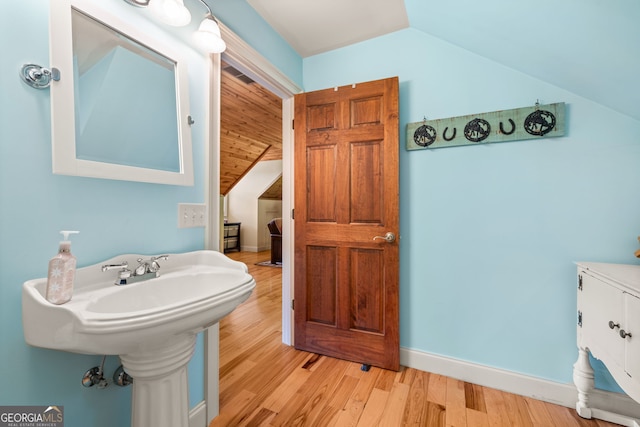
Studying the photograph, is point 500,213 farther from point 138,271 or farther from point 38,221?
point 38,221

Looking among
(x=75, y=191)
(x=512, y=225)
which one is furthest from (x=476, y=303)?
(x=75, y=191)

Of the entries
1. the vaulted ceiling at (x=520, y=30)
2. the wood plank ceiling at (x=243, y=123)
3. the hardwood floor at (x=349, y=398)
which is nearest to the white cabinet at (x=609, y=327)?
the hardwood floor at (x=349, y=398)

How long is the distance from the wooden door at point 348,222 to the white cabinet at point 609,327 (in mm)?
952

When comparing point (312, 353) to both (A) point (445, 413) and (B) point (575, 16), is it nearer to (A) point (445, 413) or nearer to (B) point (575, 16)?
(A) point (445, 413)

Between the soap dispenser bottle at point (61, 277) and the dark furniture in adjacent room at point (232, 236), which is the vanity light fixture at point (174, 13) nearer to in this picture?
the soap dispenser bottle at point (61, 277)

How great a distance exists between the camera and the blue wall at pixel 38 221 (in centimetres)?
74

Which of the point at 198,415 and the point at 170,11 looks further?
the point at 198,415

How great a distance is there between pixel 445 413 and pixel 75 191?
200 cm

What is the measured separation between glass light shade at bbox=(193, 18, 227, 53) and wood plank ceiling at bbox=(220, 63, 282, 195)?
119cm

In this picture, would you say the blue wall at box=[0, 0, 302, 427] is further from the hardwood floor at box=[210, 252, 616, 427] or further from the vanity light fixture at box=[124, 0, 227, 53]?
the hardwood floor at box=[210, 252, 616, 427]


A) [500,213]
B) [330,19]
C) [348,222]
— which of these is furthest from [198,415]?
[330,19]

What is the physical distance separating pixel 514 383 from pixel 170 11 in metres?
2.67

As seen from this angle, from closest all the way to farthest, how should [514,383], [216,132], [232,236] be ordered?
[216,132] → [514,383] → [232,236]

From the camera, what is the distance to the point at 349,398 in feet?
5.00
